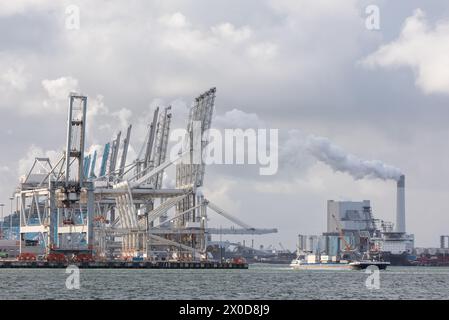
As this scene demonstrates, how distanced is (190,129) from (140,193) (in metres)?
15.6

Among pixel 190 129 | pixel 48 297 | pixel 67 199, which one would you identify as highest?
pixel 190 129

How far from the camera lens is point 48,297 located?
3191 inches

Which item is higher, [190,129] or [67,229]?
[190,129]
